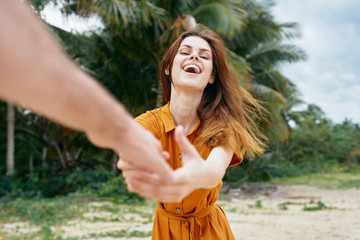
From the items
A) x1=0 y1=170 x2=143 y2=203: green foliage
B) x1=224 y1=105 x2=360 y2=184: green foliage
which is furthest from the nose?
x1=224 y1=105 x2=360 y2=184: green foliage

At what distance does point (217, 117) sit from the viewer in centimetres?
205

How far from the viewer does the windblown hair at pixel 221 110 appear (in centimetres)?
183

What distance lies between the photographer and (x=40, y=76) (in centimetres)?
62

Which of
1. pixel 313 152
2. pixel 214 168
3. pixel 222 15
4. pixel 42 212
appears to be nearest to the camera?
pixel 214 168

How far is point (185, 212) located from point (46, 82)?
1.52 metres

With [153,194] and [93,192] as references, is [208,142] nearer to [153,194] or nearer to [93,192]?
[153,194]

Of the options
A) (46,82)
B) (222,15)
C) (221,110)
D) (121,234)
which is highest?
(222,15)

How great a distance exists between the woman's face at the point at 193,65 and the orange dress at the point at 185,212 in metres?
0.25

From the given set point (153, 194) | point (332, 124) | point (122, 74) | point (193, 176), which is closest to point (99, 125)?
point (153, 194)

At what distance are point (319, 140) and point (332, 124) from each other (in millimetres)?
10925

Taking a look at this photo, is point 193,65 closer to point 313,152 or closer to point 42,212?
point 42,212

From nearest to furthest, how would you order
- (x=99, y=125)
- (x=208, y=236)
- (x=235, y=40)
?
(x=99, y=125), (x=208, y=236), (x=235, y=40)

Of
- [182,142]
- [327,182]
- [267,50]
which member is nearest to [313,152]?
[327,182]

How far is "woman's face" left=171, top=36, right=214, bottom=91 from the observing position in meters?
1.95
